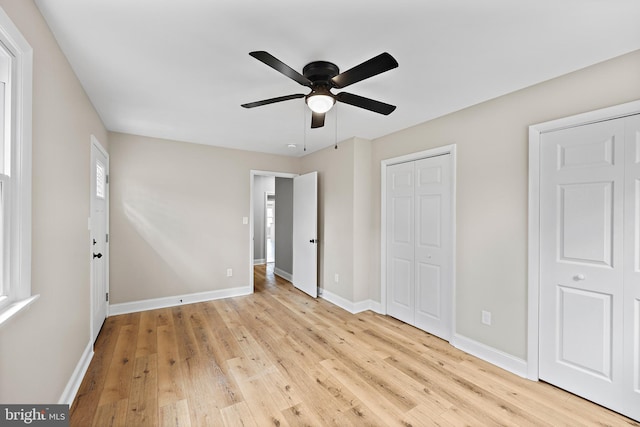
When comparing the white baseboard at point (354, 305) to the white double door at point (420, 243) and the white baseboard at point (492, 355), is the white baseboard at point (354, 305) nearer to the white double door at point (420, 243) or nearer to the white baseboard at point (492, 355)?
the white double door at point (420, 243)

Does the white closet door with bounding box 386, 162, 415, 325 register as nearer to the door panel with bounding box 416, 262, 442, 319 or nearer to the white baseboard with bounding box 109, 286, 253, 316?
the door panel with bounding box 416, 262, 442, 319

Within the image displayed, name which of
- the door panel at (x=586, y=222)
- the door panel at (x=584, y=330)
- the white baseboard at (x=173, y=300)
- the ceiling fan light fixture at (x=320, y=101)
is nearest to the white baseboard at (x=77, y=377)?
the white baseboard at (x=173, y=300)

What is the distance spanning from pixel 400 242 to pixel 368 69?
7.74 ft

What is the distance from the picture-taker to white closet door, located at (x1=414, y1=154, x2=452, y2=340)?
2928 millimetres

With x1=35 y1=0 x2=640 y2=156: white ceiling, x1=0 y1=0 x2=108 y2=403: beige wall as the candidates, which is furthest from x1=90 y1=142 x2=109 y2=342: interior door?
x1=35 y1=0 x2=640 y2=156: white ceiling

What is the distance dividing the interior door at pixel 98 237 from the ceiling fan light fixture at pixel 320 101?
7.36 feet

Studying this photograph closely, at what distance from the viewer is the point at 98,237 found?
9.92ft

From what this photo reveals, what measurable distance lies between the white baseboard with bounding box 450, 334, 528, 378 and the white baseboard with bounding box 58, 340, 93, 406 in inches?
125

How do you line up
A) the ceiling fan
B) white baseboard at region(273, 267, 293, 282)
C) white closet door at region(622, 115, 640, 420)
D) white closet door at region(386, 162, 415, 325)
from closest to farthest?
the ceiling fan → white closet door at region(622, 115, 640, 420) → white closet door at region(386, 162, 415, 325) → white baseboard at region(273, 267, 293, 282)

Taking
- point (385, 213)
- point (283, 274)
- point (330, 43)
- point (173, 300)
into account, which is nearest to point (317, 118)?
point (330, 43)

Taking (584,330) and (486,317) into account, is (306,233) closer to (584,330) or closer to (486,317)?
(486,317)

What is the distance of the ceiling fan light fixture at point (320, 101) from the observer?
6.14 feet

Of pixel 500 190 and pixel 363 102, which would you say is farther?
pixel 500 190

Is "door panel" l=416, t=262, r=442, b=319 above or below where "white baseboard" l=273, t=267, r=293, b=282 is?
above
